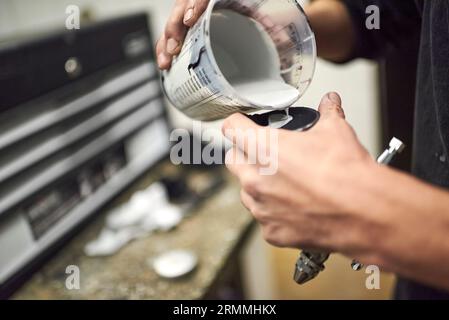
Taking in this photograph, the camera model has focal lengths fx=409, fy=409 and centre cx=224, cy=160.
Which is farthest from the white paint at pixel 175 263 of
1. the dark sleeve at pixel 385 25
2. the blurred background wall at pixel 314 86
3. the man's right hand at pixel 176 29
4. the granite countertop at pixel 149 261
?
the dark sleeve at pixel 385 25

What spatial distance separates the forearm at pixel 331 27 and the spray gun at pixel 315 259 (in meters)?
0.29

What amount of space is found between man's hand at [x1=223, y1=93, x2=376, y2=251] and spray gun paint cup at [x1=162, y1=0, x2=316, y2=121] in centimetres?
11

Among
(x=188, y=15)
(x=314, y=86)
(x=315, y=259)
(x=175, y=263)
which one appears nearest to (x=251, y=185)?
(x=315, y=259)

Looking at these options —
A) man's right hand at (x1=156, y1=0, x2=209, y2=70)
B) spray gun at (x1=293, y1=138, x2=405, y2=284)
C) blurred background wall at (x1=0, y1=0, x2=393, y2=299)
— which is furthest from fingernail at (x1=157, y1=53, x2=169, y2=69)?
blurred background wall at (x1=0, y1=0, x2=393, y2=299)

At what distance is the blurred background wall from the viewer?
1.21 meters

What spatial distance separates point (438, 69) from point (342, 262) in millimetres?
815

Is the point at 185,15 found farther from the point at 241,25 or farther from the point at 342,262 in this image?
the point at 342,262

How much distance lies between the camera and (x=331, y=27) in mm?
752

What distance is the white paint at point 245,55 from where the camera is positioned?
1.98 feet

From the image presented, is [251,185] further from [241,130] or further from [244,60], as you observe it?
[244,60]

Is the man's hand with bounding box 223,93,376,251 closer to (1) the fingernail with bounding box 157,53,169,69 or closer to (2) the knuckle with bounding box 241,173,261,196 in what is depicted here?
(2) the knuckle with bounding box 241,173,261,196

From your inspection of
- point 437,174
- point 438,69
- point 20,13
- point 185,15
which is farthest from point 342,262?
point 20,13

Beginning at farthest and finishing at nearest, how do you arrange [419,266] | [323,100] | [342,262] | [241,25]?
[342,262] → [241,25] → [323,100] → [419,266]
